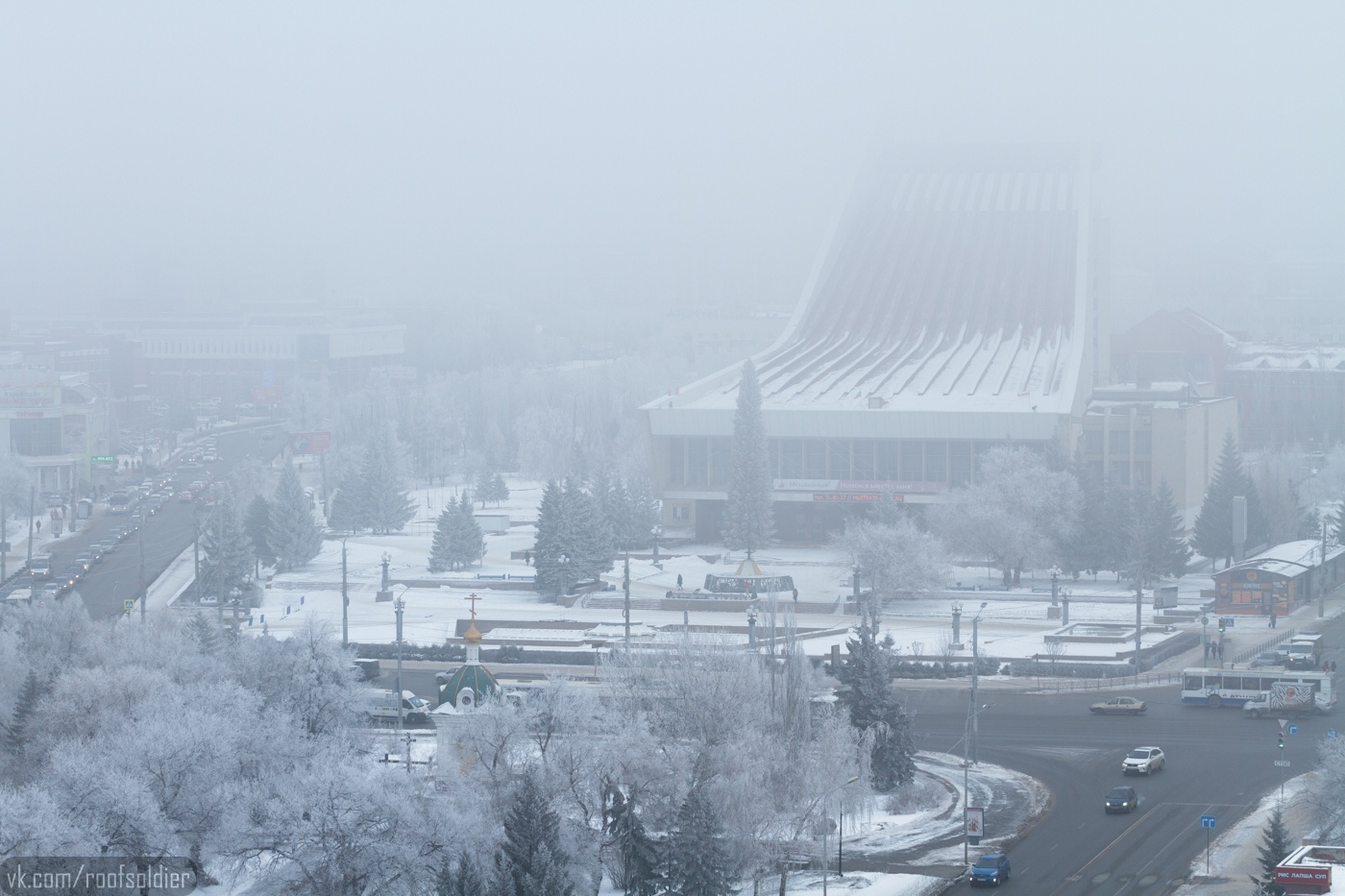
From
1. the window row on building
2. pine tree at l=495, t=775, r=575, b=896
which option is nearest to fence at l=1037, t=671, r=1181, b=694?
pine tree at l=495, t=775, r=575, b=896

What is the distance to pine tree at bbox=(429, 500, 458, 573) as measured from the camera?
5909 centimetres

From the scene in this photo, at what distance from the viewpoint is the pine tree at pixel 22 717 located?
3338 centimetres

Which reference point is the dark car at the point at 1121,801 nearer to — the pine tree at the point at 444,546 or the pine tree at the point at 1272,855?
the pine tree at the point at 1272,855

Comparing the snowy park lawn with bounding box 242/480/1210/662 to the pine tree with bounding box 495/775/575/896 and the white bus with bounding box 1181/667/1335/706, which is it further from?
the pine tree with bounding box 495/775/575/896

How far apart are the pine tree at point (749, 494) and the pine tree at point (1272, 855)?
3497cm

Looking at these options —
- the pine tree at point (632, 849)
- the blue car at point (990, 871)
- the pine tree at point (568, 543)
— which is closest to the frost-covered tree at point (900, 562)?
the pine tree at point (568, 543)

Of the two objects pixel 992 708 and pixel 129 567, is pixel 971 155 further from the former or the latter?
pixel 992 708

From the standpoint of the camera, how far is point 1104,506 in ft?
186

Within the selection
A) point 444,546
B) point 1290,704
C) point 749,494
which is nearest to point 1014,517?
point 749,494

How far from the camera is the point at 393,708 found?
3875 cm

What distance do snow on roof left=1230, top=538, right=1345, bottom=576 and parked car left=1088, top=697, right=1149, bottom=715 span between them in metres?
12.9

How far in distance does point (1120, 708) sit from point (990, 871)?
12257mm

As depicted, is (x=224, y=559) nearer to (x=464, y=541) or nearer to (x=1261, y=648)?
(x=464, y=541)

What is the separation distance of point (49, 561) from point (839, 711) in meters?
33.9
